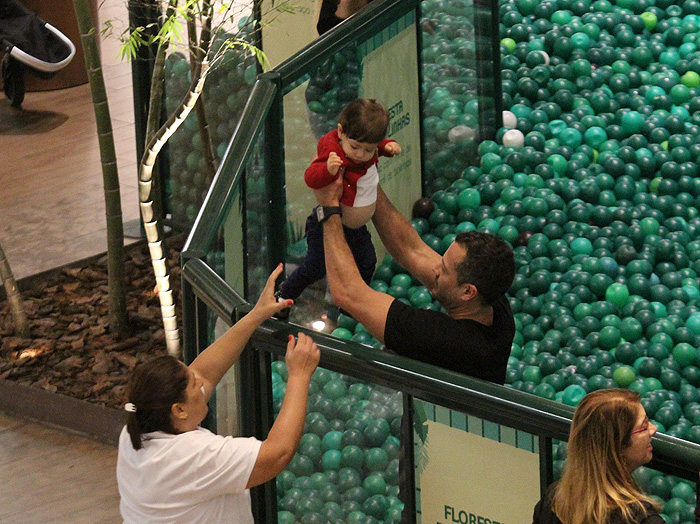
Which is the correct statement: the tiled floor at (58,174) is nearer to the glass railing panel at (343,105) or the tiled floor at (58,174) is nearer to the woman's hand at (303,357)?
the glass railing panel at (343,105)

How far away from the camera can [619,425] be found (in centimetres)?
221

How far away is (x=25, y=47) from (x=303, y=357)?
6173 mm

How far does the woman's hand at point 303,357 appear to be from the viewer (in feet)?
8.79

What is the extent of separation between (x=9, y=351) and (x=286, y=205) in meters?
1.95

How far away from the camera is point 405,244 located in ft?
12.3

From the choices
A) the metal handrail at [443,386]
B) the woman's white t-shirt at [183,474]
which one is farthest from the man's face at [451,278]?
the woman's white t-shirt at [183,474]

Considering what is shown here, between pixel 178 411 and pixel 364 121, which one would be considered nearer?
pixel 178 411

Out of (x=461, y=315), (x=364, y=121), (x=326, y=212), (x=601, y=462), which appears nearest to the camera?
(x=601, y=462)

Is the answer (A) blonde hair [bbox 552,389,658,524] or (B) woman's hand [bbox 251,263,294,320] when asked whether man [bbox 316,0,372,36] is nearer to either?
(B) woman's hand [bbox 251,263,294,320]

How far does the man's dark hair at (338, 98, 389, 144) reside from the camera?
3.38 m

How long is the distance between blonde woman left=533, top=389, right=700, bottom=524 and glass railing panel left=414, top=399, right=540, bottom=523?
9.6 inches

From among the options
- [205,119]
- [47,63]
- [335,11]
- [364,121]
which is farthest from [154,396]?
[47,63]

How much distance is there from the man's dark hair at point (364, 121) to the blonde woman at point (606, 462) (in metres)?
1.43

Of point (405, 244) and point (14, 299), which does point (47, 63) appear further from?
point (405, 244)
